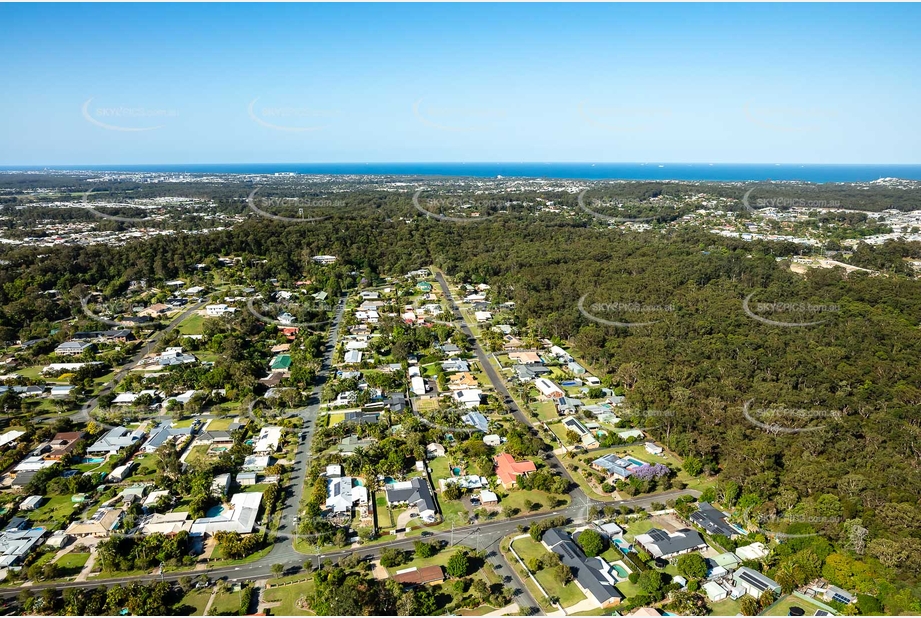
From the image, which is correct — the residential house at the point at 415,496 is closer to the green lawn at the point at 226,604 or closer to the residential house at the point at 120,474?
the green lawn at the point at 226,604

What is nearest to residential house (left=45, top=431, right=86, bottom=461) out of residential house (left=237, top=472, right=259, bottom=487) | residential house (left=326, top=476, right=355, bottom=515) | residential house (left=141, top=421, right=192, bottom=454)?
residential house (left=141, top=421, right=192, bottom=454)

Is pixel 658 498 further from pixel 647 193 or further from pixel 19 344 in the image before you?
pixel 647 193

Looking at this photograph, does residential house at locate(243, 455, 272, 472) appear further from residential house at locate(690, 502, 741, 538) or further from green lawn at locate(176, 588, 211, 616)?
residential house at locate(690, 502, 741, 538)

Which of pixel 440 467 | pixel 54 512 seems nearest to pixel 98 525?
pixel 54 512

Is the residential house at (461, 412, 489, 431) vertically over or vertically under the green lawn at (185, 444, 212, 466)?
over

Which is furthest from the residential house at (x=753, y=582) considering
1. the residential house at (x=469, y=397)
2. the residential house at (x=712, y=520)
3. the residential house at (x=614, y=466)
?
the residential house at (x=469, y=397)

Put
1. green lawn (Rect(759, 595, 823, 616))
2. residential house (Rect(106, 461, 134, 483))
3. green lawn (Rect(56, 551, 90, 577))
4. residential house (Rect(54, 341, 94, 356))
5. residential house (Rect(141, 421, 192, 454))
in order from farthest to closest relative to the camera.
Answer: residential house (Rect(54, 341, 94, 356)) < residential house (Rect(141, 421, 192, 454)) < residential house (Rect(106, 461, 134, 483)) < green lawn (Rect(56, 551, 90, 577)) < green lawn (Rect(759, 595, 823, 616))
